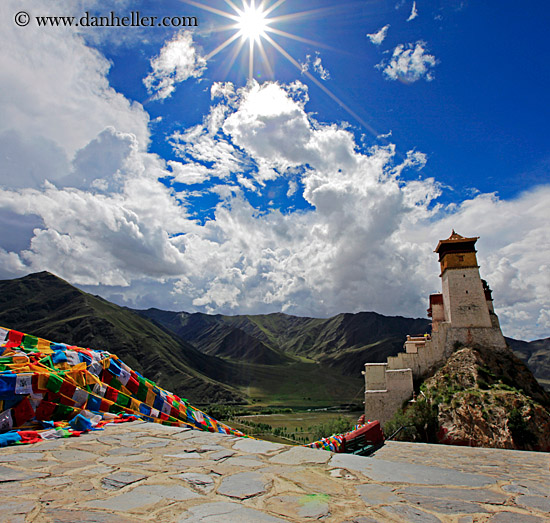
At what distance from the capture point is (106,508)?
2.28 m

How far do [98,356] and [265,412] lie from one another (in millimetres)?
99186

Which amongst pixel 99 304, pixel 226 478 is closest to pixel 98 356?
pixel 226 478

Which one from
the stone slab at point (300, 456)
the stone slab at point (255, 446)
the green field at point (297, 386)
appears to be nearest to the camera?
the stone slab at point (300, 456)

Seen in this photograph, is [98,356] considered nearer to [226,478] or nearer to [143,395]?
[143,395]

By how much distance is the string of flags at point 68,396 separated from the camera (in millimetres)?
4539

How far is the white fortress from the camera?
30.5 metres

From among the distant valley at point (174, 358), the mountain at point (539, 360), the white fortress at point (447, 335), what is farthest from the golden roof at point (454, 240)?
the mountain at point (539, 360)

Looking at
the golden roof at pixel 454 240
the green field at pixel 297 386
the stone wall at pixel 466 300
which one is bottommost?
the green field at pixel 297 386

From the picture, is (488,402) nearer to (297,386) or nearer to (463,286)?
(463,286)

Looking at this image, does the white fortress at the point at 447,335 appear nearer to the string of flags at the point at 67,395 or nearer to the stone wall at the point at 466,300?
the stone wall at the point at 466,300

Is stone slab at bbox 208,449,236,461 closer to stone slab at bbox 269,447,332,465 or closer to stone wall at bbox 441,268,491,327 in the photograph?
stone slab at bbox 269,447,332,465

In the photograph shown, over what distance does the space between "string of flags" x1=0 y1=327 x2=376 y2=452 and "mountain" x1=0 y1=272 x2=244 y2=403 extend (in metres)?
96.8

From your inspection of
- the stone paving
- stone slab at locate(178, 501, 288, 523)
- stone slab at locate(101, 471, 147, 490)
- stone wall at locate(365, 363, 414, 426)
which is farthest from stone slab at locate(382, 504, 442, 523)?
stone wall at locate(365, 363, 414, 426)

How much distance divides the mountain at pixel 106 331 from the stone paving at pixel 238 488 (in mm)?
100044
